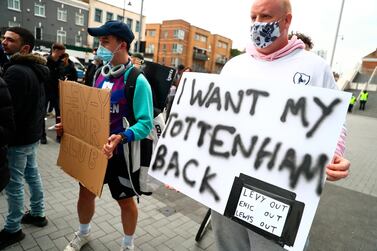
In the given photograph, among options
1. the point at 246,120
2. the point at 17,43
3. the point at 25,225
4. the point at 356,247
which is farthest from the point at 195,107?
the point at 356,247

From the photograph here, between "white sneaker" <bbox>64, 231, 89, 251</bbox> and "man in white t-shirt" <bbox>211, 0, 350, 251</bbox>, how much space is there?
163 cm

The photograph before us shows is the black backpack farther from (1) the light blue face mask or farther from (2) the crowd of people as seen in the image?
(1) the light blue face mask

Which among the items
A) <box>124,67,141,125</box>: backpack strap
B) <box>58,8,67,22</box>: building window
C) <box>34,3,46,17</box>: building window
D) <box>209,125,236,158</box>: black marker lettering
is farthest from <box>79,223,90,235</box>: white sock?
<box>58,8,67,22</box>: building window

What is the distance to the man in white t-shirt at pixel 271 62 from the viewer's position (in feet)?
4.83

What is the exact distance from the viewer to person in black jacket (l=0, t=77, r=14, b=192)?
1993 millimetres

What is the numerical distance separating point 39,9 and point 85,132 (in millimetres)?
36986

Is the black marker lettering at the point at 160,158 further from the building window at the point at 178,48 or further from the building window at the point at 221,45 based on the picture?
the building window at the point at 221,45

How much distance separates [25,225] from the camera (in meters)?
3.06

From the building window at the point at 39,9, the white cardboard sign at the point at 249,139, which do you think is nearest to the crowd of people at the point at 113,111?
the white cardboard sign at the point at 249,139

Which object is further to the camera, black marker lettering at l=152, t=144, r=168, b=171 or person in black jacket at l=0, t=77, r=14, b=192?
person in black jacket at l=0, t=77, r=14, b=192

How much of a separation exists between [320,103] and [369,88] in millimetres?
35885

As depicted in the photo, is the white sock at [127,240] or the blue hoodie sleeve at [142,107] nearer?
the blue hoodie sleeve at [142,107]

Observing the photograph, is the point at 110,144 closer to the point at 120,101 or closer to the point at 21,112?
the point at 120,101

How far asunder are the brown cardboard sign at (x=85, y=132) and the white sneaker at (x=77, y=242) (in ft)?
2.27
